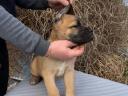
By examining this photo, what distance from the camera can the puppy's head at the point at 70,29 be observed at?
A: 1.27 meters

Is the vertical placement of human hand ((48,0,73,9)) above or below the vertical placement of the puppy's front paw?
above

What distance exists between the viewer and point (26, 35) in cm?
111

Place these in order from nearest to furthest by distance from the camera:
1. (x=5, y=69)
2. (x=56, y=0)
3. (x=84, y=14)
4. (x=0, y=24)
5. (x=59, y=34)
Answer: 1. (x=0, y=24)
2. (x=59, y=34)
3. (x=56, y=0)
4. (x=5, y=69)
5. (x=84, y=14)

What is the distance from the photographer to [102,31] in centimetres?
231

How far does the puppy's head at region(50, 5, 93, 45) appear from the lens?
127 cm

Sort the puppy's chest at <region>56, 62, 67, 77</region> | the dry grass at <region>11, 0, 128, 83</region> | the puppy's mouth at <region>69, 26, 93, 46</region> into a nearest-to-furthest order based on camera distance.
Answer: the puppy's mouth at <region>69, 26, 93, 46</region>, the puppy's chest at <region>56, 62, 67, 77</region>, the dry grass at <region>11, 0, 128, 83</region>

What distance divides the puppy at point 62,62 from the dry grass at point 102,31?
2.80 feet

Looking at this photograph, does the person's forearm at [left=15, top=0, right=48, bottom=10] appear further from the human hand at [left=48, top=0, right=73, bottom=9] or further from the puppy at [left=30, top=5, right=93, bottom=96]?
the puppy at [left=30, top=5, right=93, bottom=96]

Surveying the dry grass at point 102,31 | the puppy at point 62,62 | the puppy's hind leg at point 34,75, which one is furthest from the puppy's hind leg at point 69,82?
the dry grass at point 102,31

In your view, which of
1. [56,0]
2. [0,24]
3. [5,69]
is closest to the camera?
[0,24]

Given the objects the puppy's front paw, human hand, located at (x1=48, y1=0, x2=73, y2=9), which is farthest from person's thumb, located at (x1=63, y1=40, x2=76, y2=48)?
the puppy's front paw

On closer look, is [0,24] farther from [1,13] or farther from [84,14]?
[84,14]

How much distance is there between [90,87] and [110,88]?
86 millimetres

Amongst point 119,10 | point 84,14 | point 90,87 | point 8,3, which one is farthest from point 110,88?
point 119,10
